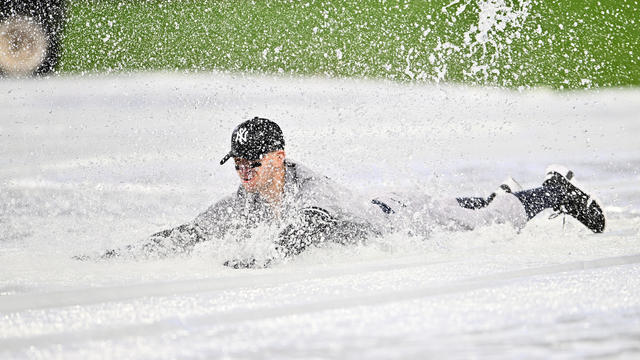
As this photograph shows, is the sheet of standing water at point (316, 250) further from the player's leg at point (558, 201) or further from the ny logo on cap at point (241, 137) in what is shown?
the ny logo on cap at point (241, 137)

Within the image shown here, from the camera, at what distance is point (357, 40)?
1165 cm

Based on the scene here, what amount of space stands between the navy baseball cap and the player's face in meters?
0.02

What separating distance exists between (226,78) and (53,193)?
5.29 meters

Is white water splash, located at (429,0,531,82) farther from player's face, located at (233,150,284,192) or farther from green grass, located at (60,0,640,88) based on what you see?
player's face, located at (233,150,284,192)

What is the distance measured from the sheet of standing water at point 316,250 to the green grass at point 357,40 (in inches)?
28.2

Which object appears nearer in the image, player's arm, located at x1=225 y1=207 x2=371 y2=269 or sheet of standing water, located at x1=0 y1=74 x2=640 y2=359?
sheet of standing water, located at x1=0 y1=74 x2=640 y2=359

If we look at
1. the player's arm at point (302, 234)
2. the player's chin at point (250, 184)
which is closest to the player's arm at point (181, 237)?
the player's chin at point (250, 184)

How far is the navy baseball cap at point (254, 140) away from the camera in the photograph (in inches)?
155

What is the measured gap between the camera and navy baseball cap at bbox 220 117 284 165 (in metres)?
3.95

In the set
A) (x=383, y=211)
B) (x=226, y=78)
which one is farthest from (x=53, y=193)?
(x=226, y=78)

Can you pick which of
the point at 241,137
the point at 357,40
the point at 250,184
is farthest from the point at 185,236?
the point at 357,40

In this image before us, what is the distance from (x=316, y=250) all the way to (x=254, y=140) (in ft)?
1.67

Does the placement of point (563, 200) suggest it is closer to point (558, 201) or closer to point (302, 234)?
point (558, 201)

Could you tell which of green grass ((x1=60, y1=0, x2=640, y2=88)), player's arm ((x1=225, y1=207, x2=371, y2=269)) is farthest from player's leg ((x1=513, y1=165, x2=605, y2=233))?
green grass ((x1=60, y1=0, x2=640, y2=88))
